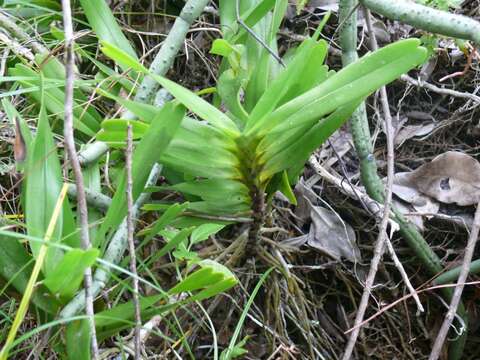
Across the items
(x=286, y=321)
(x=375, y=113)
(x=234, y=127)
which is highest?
(x=234, y=127)

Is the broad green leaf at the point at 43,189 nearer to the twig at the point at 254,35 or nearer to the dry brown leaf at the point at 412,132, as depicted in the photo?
the twig at the point at 254,35

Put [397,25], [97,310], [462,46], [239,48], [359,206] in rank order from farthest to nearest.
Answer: [397,25] < [359,206] < [462,46] < [239,48] < [97,310]

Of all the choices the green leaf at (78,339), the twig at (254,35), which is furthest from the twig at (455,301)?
the green leaf at (78,339)

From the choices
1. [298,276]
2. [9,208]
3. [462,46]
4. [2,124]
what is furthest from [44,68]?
[462,46]

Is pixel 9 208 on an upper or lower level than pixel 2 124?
lower

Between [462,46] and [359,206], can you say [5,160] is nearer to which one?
[359,206]
